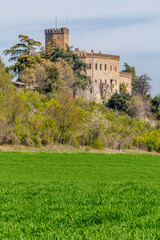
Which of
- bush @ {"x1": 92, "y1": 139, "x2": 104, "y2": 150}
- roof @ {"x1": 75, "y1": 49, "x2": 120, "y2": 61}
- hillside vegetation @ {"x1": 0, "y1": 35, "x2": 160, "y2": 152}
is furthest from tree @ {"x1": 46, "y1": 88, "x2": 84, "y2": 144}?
roof @ {"x1": 75, "y1": 49, "x2": 120, "y2": 61}

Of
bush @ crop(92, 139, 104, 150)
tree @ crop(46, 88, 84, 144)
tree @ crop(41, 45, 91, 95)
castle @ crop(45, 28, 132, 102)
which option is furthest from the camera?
castle @ crop(45, 28, 132, 102)

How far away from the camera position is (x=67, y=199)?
8.86 meters

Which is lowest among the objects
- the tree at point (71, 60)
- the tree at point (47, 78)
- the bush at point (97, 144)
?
the bush at point (97, 144)

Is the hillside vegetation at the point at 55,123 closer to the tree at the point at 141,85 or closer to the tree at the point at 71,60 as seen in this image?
the tree at the point at 71,60

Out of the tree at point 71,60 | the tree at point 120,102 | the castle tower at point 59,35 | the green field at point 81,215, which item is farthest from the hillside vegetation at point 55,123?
the castle tower at point 59,35

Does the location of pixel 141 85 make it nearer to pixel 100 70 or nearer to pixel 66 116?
pixel 100 70

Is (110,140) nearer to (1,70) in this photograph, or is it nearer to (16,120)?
(16,120)

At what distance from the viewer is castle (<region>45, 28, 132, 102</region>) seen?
92188mm

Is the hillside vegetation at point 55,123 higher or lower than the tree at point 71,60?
lower

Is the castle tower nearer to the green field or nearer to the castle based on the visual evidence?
the castle

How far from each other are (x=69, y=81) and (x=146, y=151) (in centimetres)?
2287

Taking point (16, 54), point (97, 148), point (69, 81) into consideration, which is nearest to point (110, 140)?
point (97, 148)

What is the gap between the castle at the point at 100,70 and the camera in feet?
302

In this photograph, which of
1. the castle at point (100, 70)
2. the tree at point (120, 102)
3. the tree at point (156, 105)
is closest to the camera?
the tree at point (120, 102)
